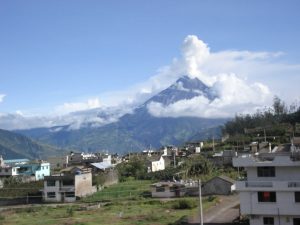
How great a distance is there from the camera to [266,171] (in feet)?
124

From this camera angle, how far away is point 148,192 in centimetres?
7150

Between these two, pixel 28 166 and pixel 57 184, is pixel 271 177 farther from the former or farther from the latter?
pixel 28 166

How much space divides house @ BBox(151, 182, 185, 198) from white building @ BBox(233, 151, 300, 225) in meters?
30.4

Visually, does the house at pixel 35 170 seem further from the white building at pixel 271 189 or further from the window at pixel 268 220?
the window at pixel 268 220

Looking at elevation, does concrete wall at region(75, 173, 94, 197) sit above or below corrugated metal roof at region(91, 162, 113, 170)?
below

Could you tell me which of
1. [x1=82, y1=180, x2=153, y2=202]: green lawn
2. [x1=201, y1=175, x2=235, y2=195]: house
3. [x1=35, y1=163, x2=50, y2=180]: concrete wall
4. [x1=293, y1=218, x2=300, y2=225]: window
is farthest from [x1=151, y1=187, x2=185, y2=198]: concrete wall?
[x1=35, y1=163, x2=50, y2=180]: concrete wall

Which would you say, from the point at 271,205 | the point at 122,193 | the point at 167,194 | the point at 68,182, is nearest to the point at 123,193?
the point at 122,193

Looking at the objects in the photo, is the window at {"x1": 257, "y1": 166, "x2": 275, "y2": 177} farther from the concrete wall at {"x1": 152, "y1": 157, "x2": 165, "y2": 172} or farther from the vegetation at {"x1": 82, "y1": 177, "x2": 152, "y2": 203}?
the concrete wall at {"x1": 152, "y1": 157, "x2": 165, "y2": 172}

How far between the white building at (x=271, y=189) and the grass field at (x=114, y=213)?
30.6 ft

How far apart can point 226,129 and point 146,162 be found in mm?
53107

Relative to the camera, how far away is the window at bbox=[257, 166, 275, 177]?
3744 centimetres

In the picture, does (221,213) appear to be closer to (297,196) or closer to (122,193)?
(297,196)

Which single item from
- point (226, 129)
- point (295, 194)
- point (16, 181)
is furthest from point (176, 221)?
point (226, 129)

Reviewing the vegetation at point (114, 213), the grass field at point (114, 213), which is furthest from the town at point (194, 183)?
the vegetation at point (114, 213)
